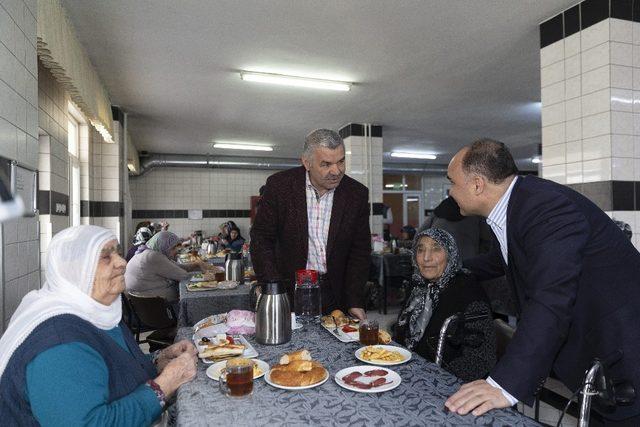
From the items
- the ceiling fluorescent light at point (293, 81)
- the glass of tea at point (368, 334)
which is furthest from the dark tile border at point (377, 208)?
the glass of tea at point (368, 334)

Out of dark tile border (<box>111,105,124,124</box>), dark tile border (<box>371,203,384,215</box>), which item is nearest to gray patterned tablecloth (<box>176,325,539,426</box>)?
dark tile border (<box>111,105,124,124</box>)

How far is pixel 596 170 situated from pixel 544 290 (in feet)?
9.02

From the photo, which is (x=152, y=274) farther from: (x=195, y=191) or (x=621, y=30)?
(x=195, y=191)

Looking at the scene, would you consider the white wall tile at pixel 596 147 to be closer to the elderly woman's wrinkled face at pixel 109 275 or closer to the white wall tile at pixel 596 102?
the white wall tile at pixel 596 102

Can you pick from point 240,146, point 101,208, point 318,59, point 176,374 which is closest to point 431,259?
point 176,374

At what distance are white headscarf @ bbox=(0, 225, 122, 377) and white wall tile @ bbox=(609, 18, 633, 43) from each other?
12.7ft

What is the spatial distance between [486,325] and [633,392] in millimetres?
812

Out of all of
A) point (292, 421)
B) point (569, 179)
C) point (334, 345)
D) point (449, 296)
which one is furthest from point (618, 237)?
point (569, 179)

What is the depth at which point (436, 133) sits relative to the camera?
899cm

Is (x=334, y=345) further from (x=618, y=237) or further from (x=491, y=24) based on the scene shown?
(x=491, y=24)

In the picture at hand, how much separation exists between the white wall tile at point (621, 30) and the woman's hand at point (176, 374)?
3.79 m

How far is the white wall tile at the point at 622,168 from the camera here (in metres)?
3.31

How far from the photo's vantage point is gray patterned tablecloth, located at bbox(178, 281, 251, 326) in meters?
3.22

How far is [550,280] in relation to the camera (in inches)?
48.3
